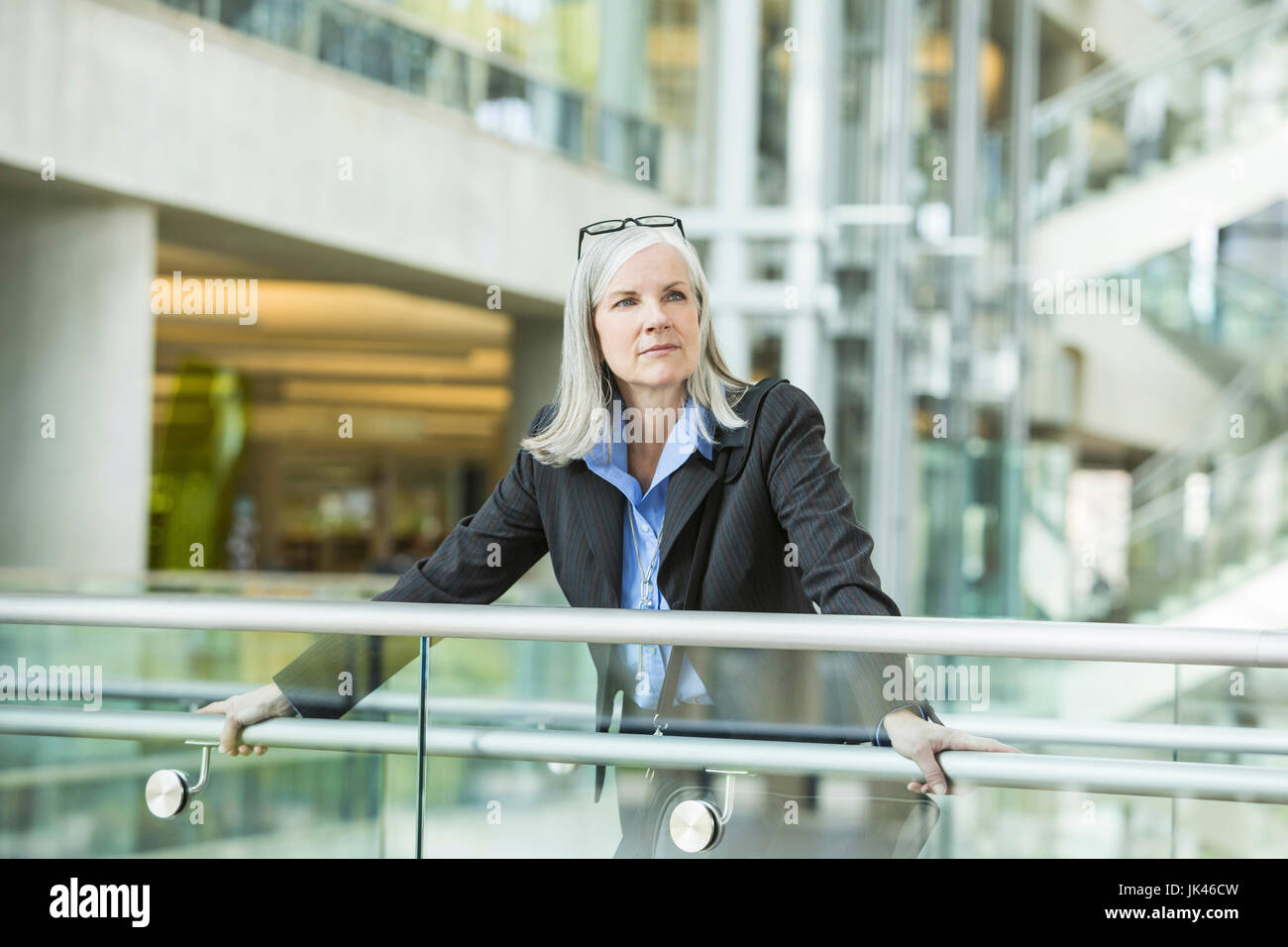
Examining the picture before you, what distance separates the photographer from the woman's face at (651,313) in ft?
7.05

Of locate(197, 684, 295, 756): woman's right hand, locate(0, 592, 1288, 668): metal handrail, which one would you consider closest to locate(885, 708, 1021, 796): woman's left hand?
locate(0, 592, 1288, 668): metal handrail

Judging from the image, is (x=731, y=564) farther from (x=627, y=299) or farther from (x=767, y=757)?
(x=627, y=299)

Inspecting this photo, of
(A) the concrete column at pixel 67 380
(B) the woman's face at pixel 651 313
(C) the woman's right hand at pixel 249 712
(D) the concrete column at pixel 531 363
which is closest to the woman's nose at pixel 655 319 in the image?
(B) the woman's face at pixel 651 313

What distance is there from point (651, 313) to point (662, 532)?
322mm

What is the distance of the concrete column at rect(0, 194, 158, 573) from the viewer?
943 cm

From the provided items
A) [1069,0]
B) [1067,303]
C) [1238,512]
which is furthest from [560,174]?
[1069,0]

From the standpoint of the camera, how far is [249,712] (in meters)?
2.22

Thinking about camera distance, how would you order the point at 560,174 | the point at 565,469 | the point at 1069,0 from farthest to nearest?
the point at 1069,0 < the point at 560,174 < the point at 565,469

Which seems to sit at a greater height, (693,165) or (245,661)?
(693,165)

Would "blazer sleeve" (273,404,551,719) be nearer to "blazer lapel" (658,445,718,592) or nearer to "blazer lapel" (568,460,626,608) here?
"blazer lapel" (568,460,626,608)
